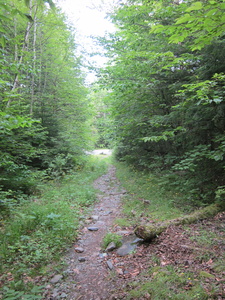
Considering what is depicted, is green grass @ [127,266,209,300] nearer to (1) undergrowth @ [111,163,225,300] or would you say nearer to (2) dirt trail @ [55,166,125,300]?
(1) undergrowth @ [111,163,225,300]

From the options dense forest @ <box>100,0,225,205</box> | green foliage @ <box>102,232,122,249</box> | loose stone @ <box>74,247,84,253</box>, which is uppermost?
dense forest @ <box>100,0,225,205</box>

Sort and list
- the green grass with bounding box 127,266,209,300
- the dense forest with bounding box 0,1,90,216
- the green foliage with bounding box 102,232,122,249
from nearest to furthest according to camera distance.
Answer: the green grass with bounding box 127,266,209,300 → the green foliage with bounding box 102,232,122,249 → the dense forest with bounding box 0,1,90,216

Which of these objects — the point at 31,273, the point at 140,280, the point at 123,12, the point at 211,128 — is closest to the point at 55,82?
the point at 123,12

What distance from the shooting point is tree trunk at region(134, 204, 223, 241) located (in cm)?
407

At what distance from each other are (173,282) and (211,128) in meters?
4.68

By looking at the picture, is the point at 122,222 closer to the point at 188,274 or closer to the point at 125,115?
the point at 188,274

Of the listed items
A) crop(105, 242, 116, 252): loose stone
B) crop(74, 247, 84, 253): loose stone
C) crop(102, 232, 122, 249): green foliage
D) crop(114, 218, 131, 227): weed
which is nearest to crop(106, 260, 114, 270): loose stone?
crop(105, 242, 116, 252): loose stone

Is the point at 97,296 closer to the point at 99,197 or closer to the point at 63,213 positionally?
the point at 63,213

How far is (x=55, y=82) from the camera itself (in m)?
11.6

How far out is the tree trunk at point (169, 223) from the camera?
4070 millimetres

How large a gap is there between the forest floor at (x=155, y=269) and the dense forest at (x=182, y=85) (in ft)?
5.00

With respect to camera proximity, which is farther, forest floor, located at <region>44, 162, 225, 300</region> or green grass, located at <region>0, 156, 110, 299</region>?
green grass, located at <region>0, 156, 110, 299</region>

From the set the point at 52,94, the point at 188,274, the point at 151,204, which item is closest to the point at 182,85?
the point at 188,274

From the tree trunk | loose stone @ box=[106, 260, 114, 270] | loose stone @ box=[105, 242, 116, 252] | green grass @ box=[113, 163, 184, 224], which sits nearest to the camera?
loose stone @ box=[106, 260, 114, 270]
